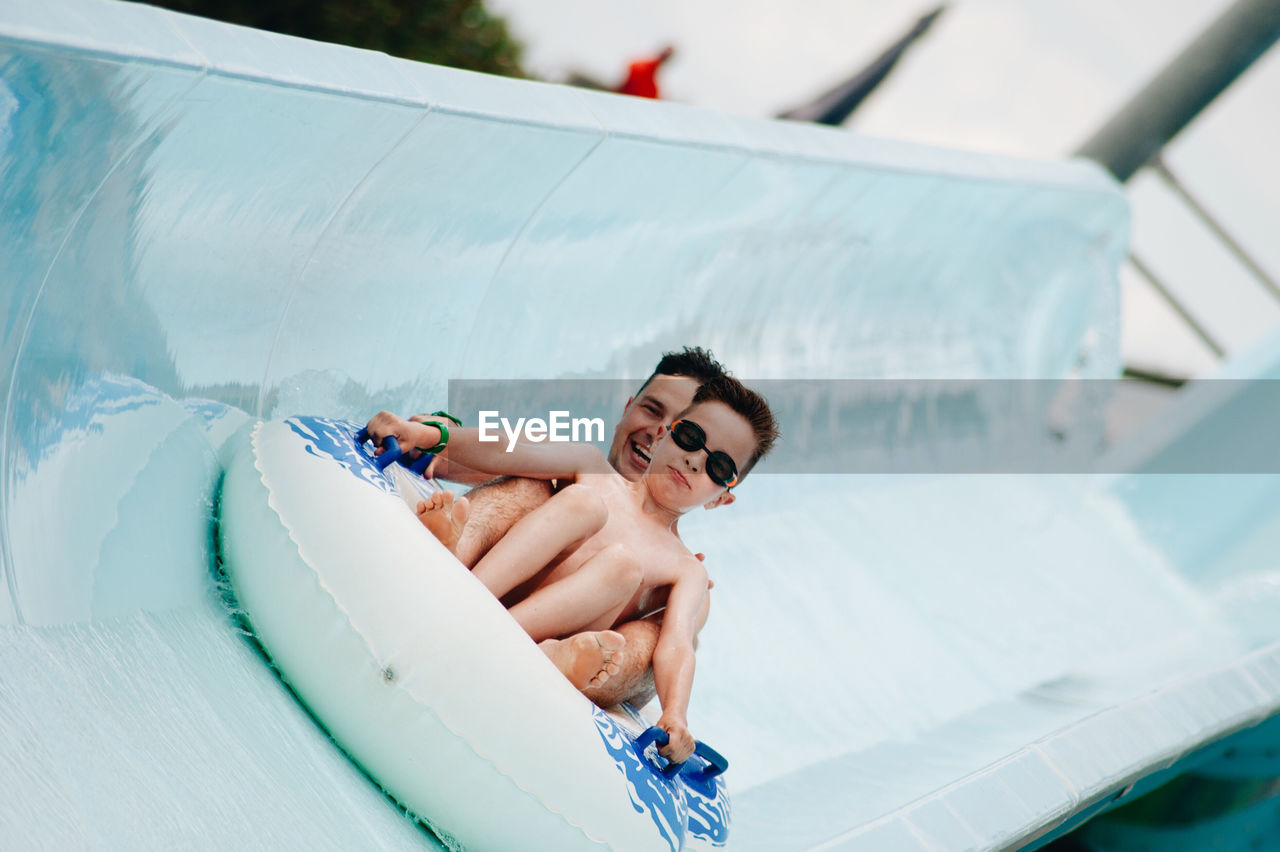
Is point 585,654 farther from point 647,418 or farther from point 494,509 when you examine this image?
point 647,418

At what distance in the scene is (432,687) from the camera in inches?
52.9

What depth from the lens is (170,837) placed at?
1188 millimetres

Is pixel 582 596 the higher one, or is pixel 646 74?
pixel 582 596

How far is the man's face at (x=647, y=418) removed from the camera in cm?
184

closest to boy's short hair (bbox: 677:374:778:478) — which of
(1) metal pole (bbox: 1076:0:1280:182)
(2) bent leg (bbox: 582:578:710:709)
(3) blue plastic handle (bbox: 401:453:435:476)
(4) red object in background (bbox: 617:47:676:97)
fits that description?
(2) bent leg (bbox: 582:578:710:709)

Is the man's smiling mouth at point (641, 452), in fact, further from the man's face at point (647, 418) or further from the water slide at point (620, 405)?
the water slide at point (620, 405)

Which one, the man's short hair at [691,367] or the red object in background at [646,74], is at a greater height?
the man's short hair at [691,367]

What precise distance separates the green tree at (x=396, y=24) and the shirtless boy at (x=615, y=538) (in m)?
3.91

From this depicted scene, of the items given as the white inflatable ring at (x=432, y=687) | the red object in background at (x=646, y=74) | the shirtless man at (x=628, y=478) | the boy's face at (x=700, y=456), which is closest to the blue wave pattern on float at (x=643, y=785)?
the white inflatable ring at (x=432, y=687)

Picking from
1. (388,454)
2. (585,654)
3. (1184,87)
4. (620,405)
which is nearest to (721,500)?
(585,654)

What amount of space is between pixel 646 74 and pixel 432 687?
3685mm

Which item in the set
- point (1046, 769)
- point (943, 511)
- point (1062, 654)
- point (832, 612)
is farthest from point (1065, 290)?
point (1046, 769)

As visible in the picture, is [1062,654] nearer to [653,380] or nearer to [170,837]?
[653,380]

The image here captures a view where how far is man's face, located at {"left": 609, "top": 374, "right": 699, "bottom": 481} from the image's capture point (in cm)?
184
